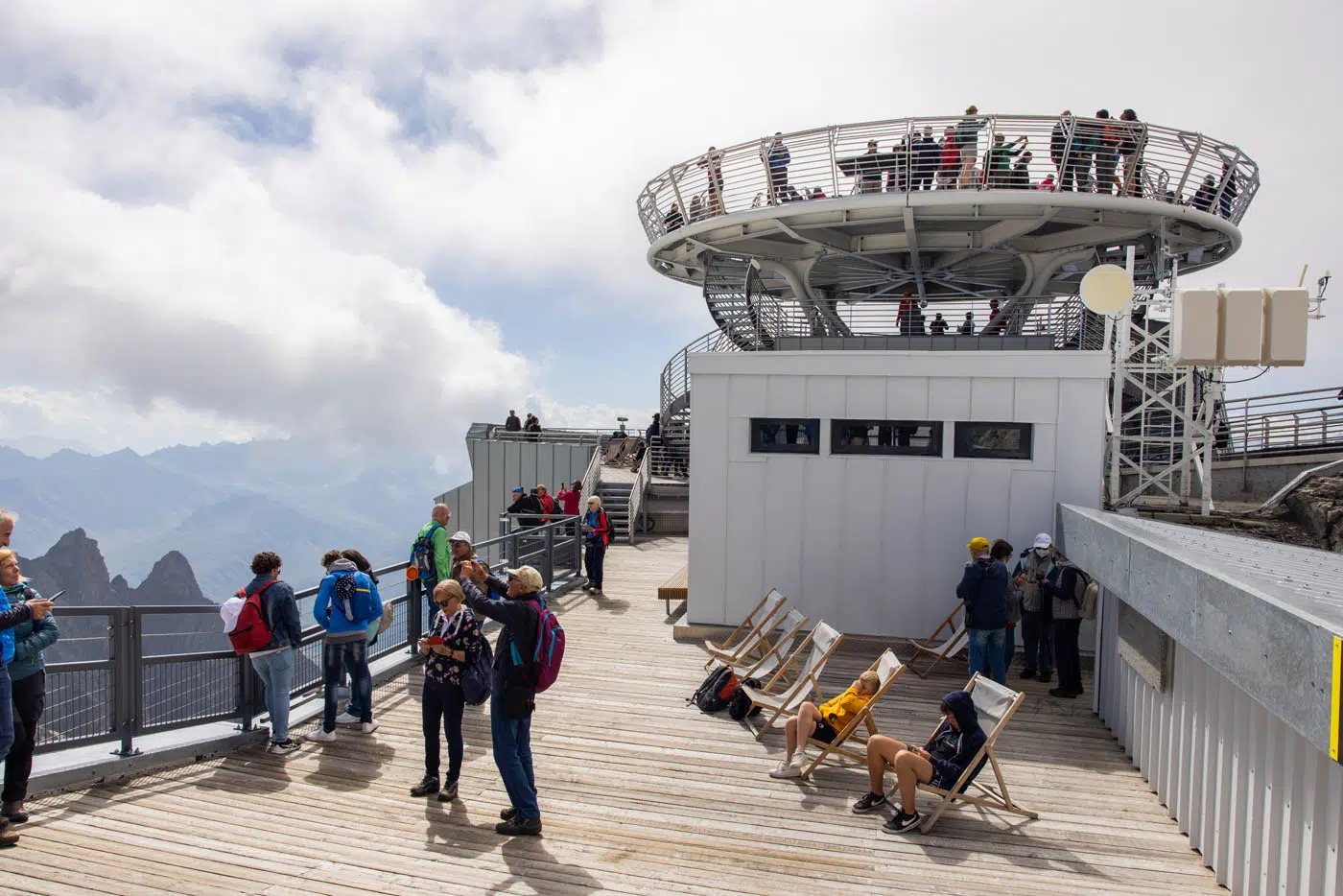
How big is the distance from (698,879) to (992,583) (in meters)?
4.34

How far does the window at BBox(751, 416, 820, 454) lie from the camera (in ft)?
33.9

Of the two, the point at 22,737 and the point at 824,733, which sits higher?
the point at 22,737

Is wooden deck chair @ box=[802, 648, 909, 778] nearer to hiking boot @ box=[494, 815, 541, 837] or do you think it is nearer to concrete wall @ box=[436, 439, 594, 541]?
hiking boot @ box=[494, 815, 541, 837]

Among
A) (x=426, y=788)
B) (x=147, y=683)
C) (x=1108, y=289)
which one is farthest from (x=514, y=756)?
(x=1108, y=289)

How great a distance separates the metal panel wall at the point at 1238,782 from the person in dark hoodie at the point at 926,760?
133 cm

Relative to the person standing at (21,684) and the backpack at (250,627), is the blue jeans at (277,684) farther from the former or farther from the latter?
the person standing at (21,684)

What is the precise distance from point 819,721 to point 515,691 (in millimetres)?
2651

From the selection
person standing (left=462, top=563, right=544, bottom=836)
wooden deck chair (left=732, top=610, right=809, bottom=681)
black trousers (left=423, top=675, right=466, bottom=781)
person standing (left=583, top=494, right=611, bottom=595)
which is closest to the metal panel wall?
wooden deck chair (left=732, top=610, right=809, bottom=681)

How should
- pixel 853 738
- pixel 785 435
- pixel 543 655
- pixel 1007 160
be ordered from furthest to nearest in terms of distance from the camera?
1. pixel 1007 160
2. pixel 785 435
3. pixel 853 738
4. pixel 543 655

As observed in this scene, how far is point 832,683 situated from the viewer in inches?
353

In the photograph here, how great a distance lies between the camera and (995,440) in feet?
32.4

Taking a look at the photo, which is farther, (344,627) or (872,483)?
(872,483)

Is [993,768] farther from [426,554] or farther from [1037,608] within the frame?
[426,554]

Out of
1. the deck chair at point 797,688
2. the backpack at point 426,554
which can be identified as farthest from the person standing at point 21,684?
the deck chair at point 797,688
